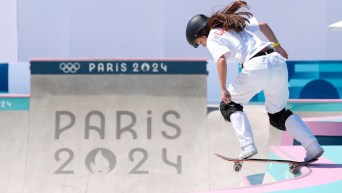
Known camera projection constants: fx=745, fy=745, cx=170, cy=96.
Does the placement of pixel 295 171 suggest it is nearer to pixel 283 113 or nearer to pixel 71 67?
pixel 283 113

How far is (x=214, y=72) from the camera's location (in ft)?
44.9

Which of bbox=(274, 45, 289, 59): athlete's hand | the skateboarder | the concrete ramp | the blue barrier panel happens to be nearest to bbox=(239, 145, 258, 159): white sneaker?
the skateboarder

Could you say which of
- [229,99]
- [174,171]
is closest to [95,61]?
[174,171]

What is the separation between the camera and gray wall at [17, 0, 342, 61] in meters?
15.7

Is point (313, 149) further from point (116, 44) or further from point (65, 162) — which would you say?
point (116, 44)

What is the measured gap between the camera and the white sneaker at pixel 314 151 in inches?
215

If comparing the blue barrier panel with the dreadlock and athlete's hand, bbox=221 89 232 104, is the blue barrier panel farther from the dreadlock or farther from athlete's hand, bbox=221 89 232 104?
athlete's hand, bbox=221 89 232 104

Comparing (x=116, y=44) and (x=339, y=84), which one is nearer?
(x=339, y=84)

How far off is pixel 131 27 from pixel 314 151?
10.9 meters

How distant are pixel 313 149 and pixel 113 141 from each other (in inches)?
162

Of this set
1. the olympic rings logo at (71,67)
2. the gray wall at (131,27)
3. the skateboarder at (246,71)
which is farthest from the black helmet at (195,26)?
the gray wall at (131,27)

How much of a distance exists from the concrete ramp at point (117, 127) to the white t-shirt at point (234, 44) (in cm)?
372

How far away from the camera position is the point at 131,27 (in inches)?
631

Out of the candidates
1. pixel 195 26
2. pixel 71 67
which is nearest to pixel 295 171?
pixel 195 26
